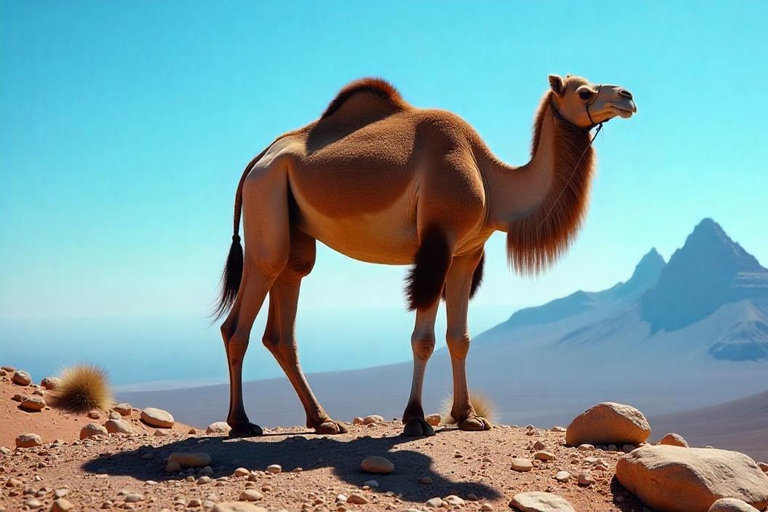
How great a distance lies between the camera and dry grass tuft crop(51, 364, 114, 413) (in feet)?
38.9

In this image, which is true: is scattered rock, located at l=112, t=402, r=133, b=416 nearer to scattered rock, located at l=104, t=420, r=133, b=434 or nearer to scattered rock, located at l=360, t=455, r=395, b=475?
scattered rock, located at l=104, t=420, r=133, b=434

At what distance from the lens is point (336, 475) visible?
6676 mm

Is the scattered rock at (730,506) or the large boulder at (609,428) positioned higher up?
the large boulder at (609,428)

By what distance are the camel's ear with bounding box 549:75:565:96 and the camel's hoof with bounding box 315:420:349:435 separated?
4.03 meters

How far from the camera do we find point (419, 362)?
7.91 metres

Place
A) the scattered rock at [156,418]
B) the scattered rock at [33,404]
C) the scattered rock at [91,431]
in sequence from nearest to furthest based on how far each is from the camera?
the scattered rock at [91,431] < the scattered rock at [33,404] < the scattered rock at [156,418]

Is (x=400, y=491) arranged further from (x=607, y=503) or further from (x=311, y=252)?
(x=311, y=252)

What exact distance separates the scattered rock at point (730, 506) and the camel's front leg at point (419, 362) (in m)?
2.72

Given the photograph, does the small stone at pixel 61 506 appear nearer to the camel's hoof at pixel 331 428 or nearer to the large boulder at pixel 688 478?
the camel's hoof at pixel 331 428

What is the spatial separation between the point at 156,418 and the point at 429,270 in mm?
6039

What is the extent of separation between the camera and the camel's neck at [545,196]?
8195mm

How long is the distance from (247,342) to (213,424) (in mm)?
2269

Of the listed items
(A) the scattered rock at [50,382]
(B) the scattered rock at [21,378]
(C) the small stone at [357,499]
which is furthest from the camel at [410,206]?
(B) the scattered rock at [21,378]

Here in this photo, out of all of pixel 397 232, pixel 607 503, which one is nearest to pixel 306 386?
pixel 397 232
